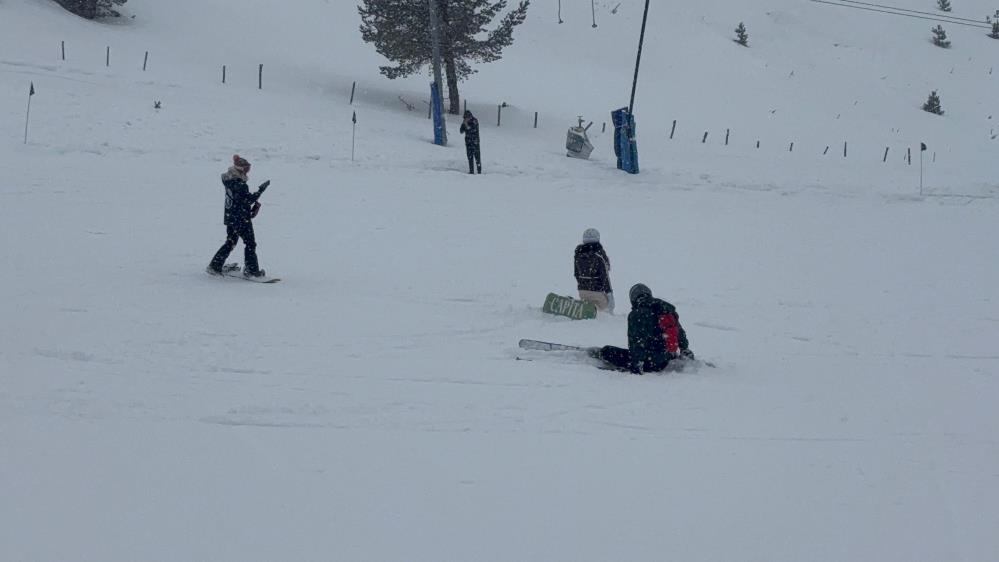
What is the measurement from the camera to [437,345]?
9273mm

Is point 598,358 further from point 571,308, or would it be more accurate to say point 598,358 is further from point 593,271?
point 593,271

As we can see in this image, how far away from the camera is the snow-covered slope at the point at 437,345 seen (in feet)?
16.9

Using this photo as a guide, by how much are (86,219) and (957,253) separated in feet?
55.0

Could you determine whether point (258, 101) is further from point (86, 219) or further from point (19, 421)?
point (19, 421)

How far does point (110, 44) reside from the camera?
93.6ft

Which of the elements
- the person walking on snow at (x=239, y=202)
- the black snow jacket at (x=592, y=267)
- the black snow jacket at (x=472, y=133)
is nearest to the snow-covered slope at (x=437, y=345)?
the black snow jacket at (x=592, y=267)

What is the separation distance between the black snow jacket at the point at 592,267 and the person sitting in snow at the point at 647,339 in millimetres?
2251

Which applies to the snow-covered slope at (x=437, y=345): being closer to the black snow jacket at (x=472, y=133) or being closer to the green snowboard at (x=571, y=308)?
the green snowboard at (x=571, y=308)

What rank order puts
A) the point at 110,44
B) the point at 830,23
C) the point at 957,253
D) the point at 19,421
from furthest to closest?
the point at 830,23 < the point at 110,44 < the point at 957,253 < the point at 19,421

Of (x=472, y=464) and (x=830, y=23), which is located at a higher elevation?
(x=830, y=23)

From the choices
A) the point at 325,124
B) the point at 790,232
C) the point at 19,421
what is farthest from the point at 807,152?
the point at 19,421

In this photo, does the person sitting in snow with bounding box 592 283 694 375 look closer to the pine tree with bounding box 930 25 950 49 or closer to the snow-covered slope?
the snow-covered slope

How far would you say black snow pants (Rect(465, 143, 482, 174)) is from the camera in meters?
22.4

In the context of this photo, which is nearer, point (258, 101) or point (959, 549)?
point (959, 549)
